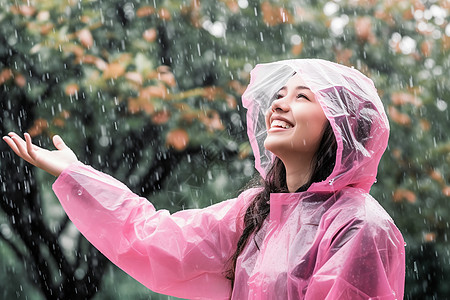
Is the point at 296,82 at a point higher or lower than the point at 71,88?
higher

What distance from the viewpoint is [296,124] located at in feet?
5.92

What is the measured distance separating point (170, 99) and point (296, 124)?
127cm

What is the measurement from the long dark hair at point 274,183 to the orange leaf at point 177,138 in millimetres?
918

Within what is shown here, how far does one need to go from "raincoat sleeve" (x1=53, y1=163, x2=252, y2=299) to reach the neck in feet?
0.75

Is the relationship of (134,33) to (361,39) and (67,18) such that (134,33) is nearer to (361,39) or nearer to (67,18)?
(67,18)

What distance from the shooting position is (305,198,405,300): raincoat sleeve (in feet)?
4.98

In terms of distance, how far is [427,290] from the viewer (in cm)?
396

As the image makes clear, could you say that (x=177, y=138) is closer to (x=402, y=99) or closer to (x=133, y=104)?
(x=133, y=104)

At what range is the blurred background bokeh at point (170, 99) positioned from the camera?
9.99 ft

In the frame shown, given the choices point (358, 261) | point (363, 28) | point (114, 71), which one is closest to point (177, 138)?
point (114, 71)

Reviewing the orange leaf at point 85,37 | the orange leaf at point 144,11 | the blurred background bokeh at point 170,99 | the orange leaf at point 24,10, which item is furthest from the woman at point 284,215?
the orange leaf at point 24,10

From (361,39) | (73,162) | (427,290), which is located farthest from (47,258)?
(427,290)

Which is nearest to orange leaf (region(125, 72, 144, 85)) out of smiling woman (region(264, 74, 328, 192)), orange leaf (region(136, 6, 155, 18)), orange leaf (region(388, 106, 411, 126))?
orange leaf (region(136, 6, 155, 18))

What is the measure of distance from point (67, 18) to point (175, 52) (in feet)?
1.76
